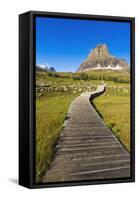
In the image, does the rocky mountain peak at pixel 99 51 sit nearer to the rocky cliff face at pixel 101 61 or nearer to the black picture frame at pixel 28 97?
the rocky cliff face at pixel 101 61

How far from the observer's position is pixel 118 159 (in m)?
10.2

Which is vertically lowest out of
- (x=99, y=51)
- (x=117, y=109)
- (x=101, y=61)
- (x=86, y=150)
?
(x=86, y=150)

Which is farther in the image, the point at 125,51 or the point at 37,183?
the point at 125,51

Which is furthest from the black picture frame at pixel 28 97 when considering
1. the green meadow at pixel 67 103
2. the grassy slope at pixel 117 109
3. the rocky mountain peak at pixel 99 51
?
the grassy slope at pixel 117 109

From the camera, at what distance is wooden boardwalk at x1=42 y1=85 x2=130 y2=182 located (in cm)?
977

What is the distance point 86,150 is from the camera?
32.6 feet

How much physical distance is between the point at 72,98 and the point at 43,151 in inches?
36.2

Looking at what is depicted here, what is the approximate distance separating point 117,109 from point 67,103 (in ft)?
2.83

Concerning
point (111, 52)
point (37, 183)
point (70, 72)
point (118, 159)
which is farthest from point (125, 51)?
point (37, 183)

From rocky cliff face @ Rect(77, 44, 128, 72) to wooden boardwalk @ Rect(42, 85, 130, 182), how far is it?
35 cm

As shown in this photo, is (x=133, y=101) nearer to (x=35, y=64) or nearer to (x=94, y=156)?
(x=94, y=156)

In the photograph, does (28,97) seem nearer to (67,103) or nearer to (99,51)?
(67,103)

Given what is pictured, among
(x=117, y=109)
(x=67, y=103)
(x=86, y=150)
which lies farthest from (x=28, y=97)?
(x=117, y=109)

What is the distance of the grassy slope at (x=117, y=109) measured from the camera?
33.5ft
